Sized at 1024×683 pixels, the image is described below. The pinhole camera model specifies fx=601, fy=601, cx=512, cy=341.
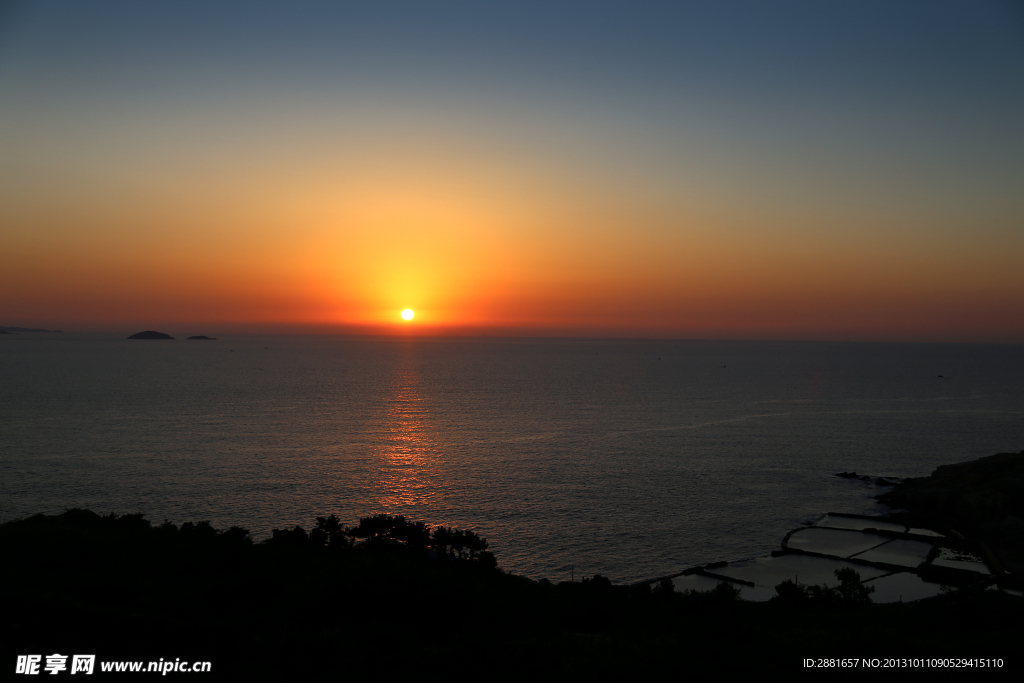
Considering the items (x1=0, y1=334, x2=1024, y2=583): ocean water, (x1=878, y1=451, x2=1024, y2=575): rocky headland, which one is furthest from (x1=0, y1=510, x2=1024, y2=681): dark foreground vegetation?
(x1=878, y1=451, x2=1024, y2=575): rocky headland

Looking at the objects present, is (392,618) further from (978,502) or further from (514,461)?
(978,502)

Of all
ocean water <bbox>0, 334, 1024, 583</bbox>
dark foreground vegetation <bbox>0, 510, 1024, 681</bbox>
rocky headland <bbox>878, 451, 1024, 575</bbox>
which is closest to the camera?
dark foreground vegetation <bbox>0, 510, 1024, 681</bbox>

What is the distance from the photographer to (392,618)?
2747 cm

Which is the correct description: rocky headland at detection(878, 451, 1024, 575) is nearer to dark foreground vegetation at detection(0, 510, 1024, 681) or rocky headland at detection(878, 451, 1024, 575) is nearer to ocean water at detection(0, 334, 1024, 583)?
ocean water at detection(0, 334, 1024, 583)

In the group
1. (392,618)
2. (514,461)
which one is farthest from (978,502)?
(392,618)

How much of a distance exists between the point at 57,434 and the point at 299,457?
146 feet

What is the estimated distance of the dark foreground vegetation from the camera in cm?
2097

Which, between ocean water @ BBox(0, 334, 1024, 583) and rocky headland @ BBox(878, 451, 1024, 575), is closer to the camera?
rocky headland @ BBox(878, 451, 1024, 575)

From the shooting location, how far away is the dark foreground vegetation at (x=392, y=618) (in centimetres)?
2097

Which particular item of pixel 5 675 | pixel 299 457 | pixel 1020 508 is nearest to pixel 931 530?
pixel 1020 508

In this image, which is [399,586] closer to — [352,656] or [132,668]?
[352,656]

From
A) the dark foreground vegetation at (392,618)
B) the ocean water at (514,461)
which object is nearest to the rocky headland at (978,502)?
the ocean water at (514,461)

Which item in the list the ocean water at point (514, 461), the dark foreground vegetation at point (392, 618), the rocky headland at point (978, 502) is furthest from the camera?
Result: the ocean water at point (514, 461)

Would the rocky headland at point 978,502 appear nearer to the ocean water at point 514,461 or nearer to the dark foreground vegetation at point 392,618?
the ocean water at point 514,461
